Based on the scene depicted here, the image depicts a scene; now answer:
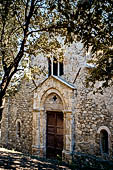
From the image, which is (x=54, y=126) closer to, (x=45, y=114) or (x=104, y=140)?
(x=45, y=114)

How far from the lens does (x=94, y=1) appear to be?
12.1 feet

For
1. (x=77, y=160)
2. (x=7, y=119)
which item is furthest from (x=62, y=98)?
(x=7, y=119)

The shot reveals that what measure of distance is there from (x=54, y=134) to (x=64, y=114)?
1508mm

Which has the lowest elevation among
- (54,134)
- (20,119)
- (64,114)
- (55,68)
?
(54,134)

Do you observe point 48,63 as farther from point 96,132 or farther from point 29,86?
point 96,132

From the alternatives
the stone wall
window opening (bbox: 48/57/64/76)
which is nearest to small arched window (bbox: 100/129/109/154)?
window opening (bbox: 48/57/64/76)

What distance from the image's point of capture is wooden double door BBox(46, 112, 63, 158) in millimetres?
9578

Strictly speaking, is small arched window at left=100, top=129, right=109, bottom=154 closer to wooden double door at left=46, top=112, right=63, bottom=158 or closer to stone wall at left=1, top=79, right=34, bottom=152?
wooden double door at left=46, top=112, right=63, bottom=158

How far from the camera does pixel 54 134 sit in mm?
9875

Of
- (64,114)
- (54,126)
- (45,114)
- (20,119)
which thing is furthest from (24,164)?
(20,119)

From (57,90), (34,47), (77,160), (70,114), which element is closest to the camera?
(34,47)

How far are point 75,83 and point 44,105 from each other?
246 centimetres

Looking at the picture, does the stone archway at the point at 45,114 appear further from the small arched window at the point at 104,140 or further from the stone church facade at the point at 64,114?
the small arched window at the point at 104,140

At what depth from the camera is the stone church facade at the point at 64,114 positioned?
806 centimetres
